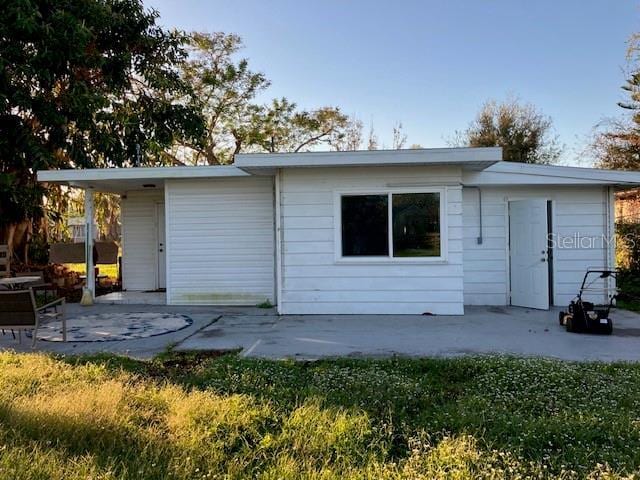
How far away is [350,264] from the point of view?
809 centimetres

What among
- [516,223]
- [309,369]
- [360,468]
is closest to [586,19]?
[516,223]

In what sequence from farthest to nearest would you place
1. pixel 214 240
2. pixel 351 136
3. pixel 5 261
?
pixel 351 136 → pixel 5 261 → pixel 214 240

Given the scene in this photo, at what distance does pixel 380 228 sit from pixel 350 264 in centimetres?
80

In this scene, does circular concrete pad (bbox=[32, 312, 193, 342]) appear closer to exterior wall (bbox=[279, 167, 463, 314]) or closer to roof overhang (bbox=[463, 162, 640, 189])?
exterior wall (bbox=[279, 167, 463, 314])

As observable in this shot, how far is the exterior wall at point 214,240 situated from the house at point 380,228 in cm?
2

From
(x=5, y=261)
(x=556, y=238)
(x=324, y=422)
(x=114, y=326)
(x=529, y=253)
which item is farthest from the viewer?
(x=5, y=261)

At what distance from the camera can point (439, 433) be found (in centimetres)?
330

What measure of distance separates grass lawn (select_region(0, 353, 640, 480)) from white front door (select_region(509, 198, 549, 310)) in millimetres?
3720

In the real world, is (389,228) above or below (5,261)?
above

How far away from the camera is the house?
7.98 m

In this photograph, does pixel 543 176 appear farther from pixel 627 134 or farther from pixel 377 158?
pixel 627 134

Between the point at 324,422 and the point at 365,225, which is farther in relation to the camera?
the point at 365,225

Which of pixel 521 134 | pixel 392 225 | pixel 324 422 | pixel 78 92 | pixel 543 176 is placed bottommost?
pixel 324 422

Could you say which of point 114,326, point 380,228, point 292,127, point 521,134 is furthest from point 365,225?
point 292,127
